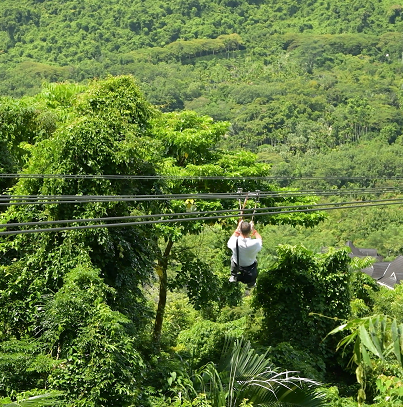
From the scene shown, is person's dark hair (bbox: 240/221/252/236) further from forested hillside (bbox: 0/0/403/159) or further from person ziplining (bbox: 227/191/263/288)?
forested hillside (bbox: 0/0/403/159)

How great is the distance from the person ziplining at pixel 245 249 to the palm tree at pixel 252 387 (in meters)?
1.45

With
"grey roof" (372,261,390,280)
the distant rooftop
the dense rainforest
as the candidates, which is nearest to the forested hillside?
"grey roof" (372,261,390,280)

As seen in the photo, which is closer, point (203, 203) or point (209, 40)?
point (203, 203)

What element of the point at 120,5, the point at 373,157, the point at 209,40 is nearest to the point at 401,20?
the point at 209,40

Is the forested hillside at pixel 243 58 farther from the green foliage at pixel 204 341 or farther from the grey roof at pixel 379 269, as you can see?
the green foliage at pixel 204 341

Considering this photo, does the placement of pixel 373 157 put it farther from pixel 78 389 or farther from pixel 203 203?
pixel 78 389

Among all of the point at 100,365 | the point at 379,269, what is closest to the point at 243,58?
the point at 379,269

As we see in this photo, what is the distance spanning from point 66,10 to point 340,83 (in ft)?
216

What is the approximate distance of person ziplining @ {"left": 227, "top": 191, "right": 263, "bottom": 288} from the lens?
6.82m

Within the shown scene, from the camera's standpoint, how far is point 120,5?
159125 mm

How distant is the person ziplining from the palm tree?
1446mm

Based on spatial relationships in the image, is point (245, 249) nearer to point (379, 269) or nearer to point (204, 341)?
point (204, 341)

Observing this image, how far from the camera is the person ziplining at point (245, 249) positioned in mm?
6819

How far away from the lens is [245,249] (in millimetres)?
6973
